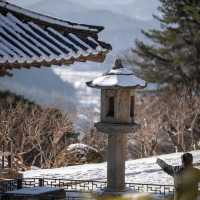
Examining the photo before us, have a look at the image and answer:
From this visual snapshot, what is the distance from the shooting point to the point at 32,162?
60.1 feet

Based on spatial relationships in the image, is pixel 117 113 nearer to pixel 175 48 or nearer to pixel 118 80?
pixel 118 80

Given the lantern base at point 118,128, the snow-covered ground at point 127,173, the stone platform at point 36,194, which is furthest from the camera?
the snow-covered ground at point 127,173

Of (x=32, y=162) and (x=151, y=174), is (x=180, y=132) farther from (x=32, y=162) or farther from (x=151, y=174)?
(x=151, y=174)

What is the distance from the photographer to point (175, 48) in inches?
1103

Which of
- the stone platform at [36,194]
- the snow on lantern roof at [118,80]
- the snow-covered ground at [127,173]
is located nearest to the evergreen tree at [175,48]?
the snow-covered ground at [127,173]

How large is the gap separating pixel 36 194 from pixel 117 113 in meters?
1.88

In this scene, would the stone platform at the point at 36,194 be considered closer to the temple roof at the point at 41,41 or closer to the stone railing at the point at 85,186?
the stone railing at the point at 85,186

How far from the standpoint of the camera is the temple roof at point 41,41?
643cm

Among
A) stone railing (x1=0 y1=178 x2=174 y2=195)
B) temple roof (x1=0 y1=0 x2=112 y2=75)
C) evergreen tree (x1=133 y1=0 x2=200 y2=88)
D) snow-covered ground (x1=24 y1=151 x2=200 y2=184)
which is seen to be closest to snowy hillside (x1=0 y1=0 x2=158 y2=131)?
evergreen tree (x1=133 y1=0 x2=200 y2=88)

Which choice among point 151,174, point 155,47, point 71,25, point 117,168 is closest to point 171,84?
point 155,47

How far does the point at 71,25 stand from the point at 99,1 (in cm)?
18575

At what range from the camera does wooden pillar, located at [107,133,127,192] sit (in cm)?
923

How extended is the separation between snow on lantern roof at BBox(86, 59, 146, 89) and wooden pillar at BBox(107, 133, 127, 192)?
0.76 metres

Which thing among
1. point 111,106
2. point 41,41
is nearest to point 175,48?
point 111,106
